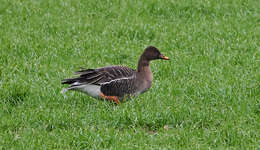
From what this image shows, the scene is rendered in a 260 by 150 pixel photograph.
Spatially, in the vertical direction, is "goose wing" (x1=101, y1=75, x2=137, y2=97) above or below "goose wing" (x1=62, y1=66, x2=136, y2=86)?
below

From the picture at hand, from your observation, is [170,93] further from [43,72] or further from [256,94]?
[43,72]

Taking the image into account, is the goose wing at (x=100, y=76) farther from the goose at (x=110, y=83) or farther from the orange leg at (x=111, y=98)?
the orange leg at (x=111, y=98)

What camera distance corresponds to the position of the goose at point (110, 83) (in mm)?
8375

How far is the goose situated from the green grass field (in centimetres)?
17

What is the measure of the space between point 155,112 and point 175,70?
93.1 inches

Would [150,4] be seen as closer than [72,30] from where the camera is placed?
No

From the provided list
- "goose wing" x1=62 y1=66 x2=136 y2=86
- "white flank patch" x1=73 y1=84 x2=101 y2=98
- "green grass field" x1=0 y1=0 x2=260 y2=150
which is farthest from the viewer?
"goose wing" x1=62 y1=66 x2=136 y2=86

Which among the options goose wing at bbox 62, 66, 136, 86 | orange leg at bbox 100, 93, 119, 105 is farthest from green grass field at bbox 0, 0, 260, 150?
goose wing at bbox 62, 66, 136, 86

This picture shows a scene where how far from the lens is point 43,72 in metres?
9.98

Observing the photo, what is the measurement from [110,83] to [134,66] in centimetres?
233

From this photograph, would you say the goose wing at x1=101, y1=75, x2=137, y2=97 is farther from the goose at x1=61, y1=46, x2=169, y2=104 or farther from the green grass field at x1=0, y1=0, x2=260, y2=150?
the green grass field at x1=0, y1=0, x2=260, y2=150

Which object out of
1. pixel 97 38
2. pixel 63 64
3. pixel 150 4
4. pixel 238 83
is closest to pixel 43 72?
pixel 63 64

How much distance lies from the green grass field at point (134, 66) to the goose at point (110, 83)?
17 cm

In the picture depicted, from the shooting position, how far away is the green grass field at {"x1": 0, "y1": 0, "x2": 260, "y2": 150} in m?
7.27
